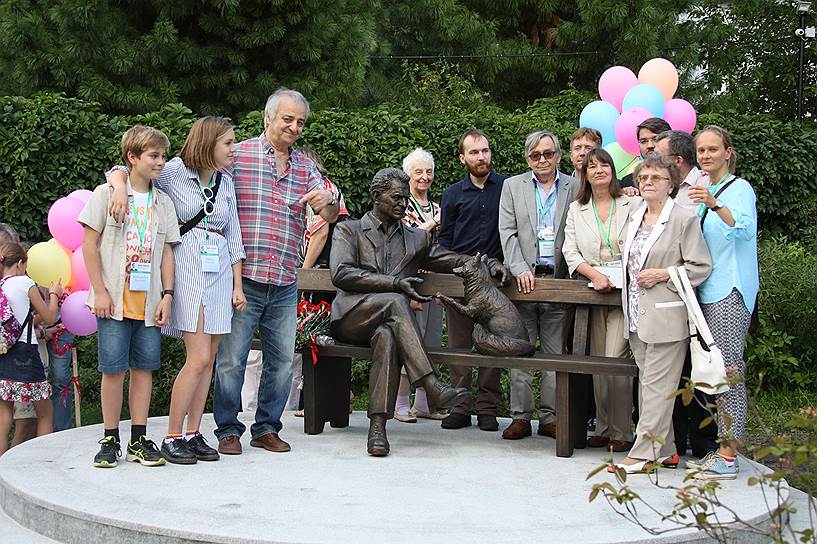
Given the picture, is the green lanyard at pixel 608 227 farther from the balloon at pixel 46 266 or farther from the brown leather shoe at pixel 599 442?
the balloon at pixel 46 266

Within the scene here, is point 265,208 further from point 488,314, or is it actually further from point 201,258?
point 488,314

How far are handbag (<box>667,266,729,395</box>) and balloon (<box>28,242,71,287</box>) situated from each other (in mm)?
3803

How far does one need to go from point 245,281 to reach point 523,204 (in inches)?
73.1

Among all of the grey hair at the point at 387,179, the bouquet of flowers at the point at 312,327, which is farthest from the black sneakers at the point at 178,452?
the grey hair at the point at 387,179

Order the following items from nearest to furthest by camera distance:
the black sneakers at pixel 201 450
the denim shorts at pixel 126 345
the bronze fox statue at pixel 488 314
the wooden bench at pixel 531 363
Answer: the denim shorts at pixel 126 345, the black sneakers at pixel 201 450, the wooden bench at pixel 531 363, the bronze fox statue at pixel 488 314

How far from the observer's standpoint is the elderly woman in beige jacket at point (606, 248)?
654 centimetres

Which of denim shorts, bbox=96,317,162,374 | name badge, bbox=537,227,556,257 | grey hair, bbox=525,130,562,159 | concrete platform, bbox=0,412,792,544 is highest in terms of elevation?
grey hair, bbox=525,130,562,159

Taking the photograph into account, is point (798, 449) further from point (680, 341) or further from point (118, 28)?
point (118, 28)

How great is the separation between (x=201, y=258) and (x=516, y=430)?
7.55 ft

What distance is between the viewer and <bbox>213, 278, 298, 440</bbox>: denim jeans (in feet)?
20.1

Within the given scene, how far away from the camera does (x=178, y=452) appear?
5.95 meters

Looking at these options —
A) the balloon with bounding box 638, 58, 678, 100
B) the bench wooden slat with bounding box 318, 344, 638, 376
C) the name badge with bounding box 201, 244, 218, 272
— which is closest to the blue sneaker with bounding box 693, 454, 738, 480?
the bench wooden slat with bounding box 318, 344, 638, 376

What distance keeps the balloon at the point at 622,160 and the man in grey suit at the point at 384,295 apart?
5.66 feet

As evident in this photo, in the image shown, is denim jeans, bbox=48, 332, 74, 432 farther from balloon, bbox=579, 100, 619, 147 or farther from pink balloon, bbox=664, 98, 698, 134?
pink balloon, bbox=664, 98, 698, 134
